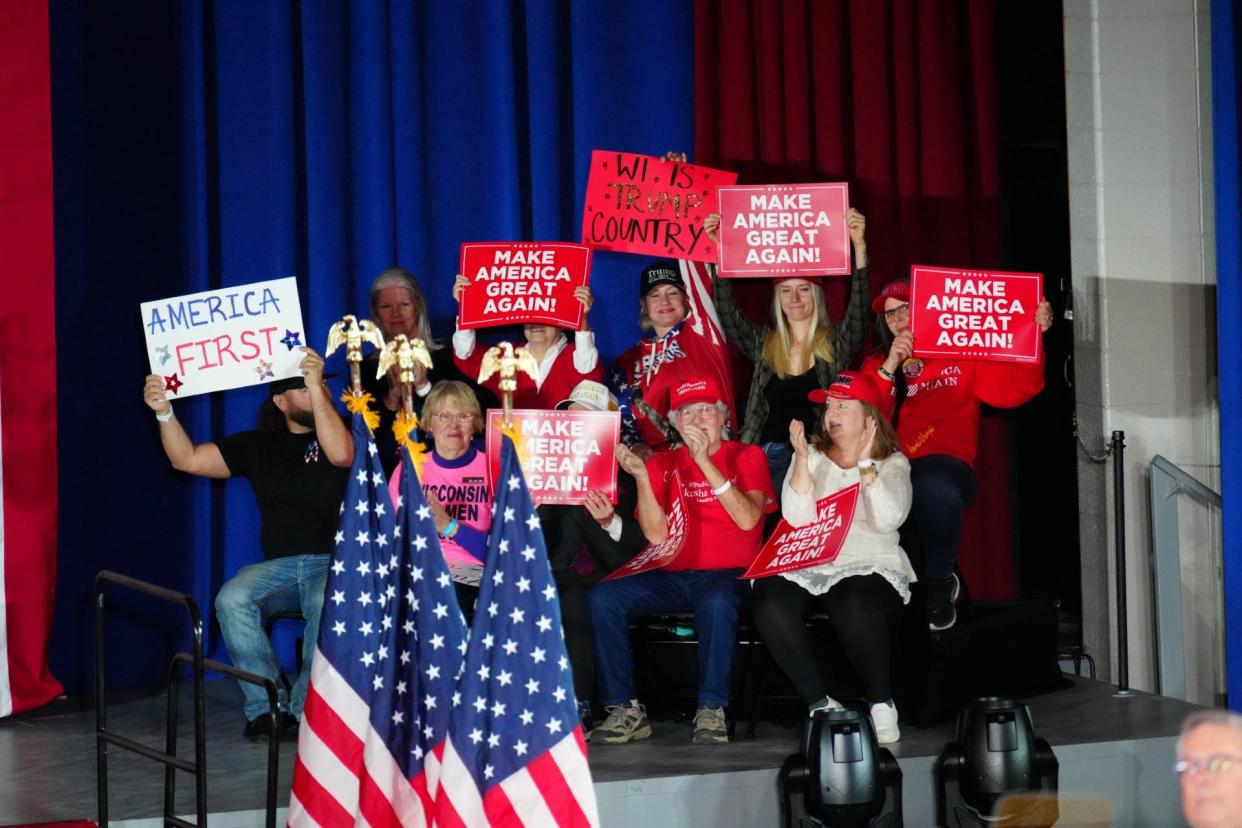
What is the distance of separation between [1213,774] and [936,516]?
121 inches

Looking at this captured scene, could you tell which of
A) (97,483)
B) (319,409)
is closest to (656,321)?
(319,409)

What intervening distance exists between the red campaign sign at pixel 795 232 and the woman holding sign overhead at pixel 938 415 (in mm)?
252

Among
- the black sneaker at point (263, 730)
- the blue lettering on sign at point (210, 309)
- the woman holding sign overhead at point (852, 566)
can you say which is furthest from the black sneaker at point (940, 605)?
the blue lettering on sign at point (210, 309)

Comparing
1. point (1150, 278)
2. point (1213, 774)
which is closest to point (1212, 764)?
point (1213, 774)

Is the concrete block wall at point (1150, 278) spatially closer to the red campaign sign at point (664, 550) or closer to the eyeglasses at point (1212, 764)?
the red campaign sign at point (664, 550)

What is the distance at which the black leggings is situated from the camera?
5.04m

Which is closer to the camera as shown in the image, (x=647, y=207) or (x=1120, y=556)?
(x=1120, y=556)

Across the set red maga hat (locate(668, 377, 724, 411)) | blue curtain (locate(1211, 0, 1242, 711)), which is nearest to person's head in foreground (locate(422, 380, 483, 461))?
red maga hat (locate(668, 377, 724, 411))

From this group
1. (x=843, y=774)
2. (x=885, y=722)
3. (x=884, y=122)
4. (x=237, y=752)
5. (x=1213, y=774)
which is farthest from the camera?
(x=884, y=122)

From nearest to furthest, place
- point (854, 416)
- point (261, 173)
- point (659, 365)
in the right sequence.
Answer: point (854, 416), point (659, 365), point (261, 173)

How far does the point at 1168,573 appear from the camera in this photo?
618cm

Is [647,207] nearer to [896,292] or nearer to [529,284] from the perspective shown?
[529,284]

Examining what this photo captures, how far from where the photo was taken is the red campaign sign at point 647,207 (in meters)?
5.96

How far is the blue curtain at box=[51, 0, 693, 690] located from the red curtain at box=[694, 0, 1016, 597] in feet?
0.77
